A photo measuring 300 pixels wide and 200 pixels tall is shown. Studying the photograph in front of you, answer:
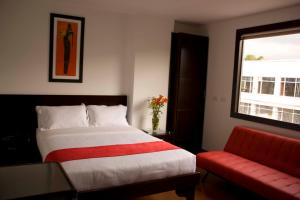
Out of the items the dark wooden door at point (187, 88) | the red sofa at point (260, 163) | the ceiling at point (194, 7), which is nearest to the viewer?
the red sofa at point (260, 163)

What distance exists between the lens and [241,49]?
4164mm

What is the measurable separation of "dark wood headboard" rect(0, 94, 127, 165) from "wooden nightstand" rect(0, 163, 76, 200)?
5.54ft

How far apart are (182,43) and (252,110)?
60.6 inches

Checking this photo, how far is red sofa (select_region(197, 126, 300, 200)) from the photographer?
271 centimetres

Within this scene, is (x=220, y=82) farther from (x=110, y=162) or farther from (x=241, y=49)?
(x=110, y=162)

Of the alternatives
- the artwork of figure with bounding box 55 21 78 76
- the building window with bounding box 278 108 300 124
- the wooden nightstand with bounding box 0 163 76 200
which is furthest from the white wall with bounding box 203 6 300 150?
the wooden nightstand with bounding box 0 163 76 200

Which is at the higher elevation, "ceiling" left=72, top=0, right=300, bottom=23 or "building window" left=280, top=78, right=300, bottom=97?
"ceiling" left=72, top=0, right=300, bottom=23

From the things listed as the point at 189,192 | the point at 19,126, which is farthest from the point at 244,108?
the point at 19,126

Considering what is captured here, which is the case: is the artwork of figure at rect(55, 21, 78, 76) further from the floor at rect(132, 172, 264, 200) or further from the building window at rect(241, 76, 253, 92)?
the building window at rect(241, 76, 253, 92)

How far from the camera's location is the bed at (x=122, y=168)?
2.38 meters

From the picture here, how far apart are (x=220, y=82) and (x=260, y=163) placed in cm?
158

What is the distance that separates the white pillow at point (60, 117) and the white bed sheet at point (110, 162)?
14 centimetres

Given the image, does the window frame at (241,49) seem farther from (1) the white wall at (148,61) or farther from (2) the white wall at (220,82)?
(1) the white wall at (148,61)

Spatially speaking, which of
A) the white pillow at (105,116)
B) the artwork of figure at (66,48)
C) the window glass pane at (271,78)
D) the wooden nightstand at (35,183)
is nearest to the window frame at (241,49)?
the window glass pane at (271,78)
